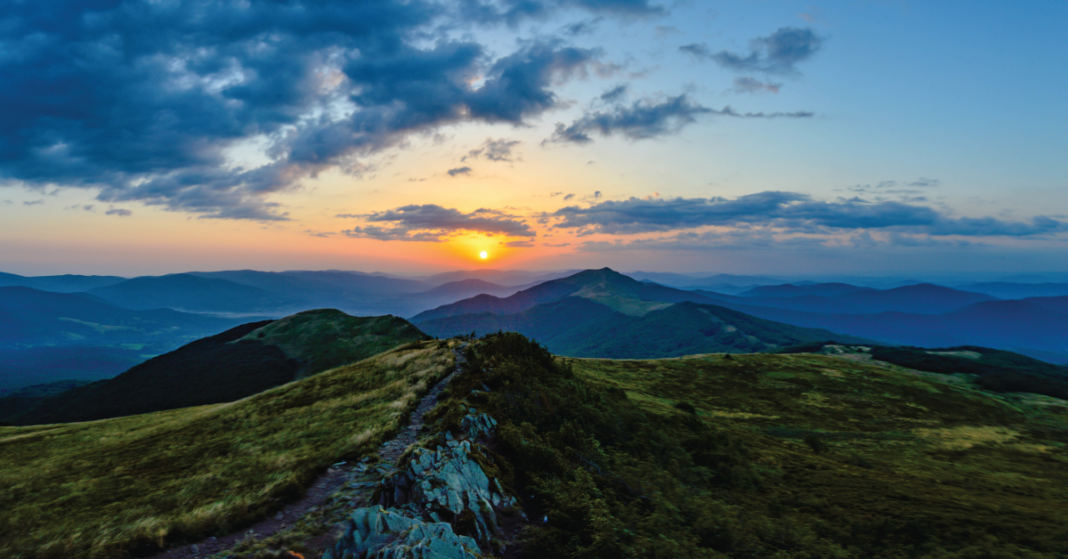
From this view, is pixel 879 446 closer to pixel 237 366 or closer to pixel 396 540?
pixel 396 540

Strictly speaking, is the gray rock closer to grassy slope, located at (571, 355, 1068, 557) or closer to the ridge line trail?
the ridge line trail

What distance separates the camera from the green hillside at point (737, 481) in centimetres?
1661

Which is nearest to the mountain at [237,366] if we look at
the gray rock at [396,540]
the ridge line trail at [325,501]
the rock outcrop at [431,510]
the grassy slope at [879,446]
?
the grassy slope at [879,446]

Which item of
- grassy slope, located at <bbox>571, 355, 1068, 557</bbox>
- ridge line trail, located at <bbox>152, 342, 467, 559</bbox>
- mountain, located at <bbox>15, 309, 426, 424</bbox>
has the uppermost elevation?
ridge line trail, located at <bbox>152, 342, 467, 559</bbox>

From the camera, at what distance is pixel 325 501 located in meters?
16.1

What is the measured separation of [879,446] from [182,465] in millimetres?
Answer: 61181

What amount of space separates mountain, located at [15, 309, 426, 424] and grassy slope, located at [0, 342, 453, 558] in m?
68.0

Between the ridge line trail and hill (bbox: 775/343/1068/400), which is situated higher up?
the ridge line trail

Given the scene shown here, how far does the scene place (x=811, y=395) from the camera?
64750 millimetres

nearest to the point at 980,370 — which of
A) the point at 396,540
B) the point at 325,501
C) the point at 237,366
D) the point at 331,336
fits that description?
the point at 396,540

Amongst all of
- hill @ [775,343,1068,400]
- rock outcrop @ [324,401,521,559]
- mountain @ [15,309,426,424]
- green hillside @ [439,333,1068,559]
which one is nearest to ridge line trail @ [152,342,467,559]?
rock outcrop @ [324,401,521,559]

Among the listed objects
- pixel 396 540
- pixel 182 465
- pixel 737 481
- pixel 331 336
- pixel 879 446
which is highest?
pixel 396 540

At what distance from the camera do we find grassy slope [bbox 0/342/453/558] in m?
15.4

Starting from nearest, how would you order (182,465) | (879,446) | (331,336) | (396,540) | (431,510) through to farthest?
(396,540) → (431,510) → (182,465) → (879,446) → (331,336)
